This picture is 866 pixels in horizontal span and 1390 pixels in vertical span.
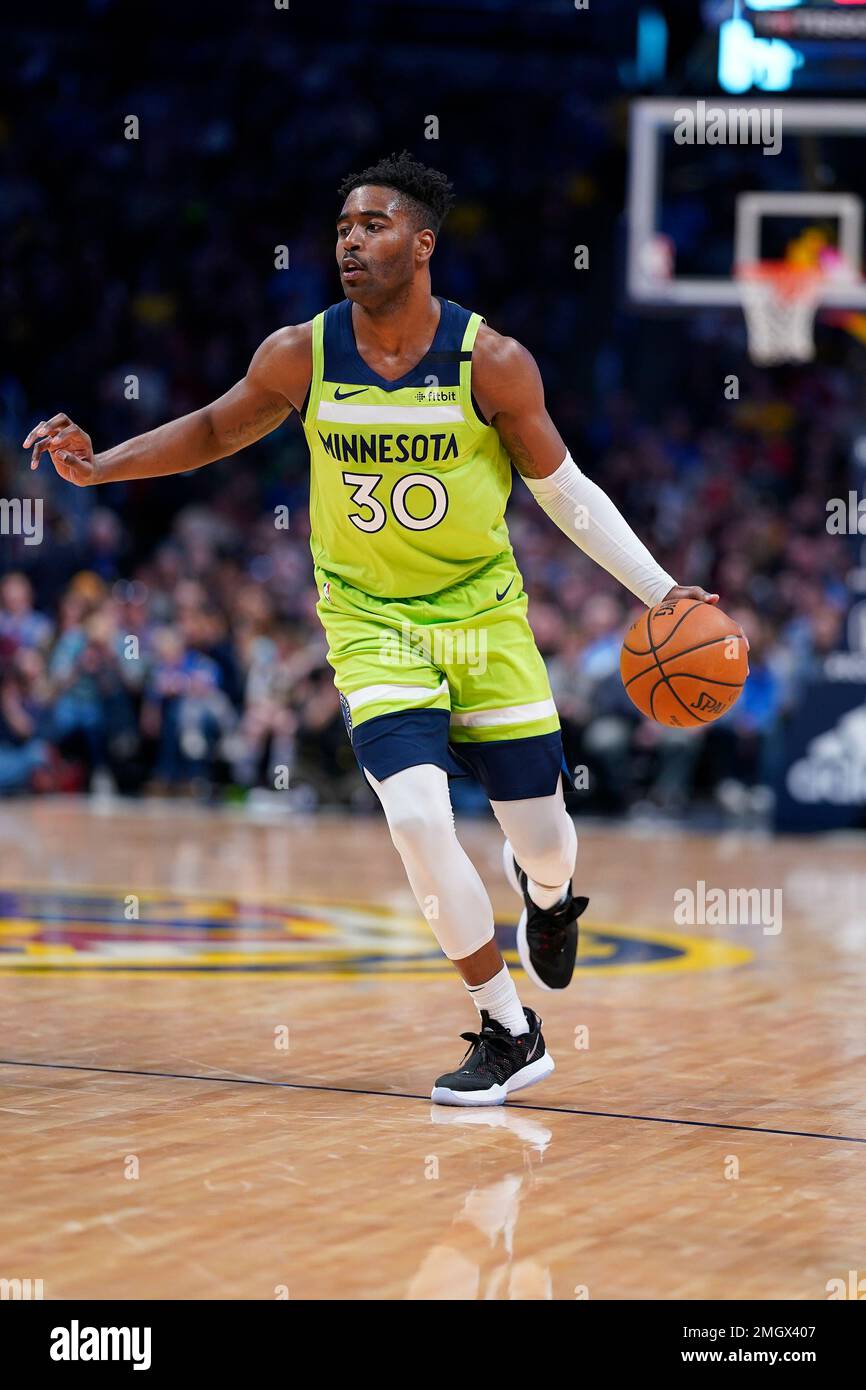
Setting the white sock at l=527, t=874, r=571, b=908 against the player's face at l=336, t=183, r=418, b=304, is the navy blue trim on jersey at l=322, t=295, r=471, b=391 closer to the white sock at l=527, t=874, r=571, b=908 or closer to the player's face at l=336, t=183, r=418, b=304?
the player's face at l=336, t=183, r=418, b=304

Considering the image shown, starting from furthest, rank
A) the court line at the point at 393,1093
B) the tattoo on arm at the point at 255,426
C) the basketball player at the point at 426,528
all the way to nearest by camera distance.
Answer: the tattoo on arm at the point at 255,426, the basketball player at the point at 426,528, the court line at the point at 393,1093

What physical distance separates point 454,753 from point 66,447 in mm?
1320

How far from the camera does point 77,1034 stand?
5484 millimetres

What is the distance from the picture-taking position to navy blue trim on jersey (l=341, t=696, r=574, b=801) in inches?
188

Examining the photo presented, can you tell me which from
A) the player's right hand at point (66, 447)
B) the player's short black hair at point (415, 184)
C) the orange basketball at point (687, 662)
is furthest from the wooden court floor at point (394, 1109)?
the player's short black hair at point (415, 184)

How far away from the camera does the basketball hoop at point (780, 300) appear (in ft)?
44.2

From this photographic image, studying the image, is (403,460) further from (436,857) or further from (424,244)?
(436,857)

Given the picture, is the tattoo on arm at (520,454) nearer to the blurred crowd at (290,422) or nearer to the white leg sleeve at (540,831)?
the white leg sleeve at (540,831)

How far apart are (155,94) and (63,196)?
1.86 meters

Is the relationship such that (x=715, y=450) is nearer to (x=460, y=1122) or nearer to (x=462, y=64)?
(x=462, y=64)

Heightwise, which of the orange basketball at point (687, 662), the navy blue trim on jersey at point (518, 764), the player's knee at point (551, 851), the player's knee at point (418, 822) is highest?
the orange basketball at point (687, 662)

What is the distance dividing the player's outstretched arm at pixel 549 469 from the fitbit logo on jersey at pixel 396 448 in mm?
153
